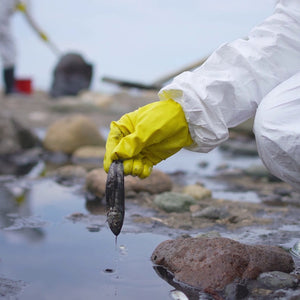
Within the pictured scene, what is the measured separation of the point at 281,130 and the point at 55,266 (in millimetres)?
1165

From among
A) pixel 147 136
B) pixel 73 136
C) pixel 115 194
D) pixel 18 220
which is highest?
pixel 147 136

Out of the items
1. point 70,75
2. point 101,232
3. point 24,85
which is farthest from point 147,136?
point 70,75

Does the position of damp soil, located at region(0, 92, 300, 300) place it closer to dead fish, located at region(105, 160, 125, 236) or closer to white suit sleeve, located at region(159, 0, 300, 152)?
dead fish, located at region(105, 160, 125, 236)

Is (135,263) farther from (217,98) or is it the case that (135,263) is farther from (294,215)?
(294,215)

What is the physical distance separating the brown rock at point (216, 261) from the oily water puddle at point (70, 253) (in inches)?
4.0

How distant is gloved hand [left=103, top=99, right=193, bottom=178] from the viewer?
1966 mm

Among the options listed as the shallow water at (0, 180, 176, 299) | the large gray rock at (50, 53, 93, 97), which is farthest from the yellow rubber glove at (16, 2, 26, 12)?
the shallow water at (0, 180, 176, 299)

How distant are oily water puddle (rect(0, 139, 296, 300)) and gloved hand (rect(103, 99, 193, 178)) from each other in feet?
1.55

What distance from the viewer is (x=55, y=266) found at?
230 cm

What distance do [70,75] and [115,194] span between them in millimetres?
13016

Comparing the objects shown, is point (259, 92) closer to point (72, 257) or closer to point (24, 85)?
point (72, 257)

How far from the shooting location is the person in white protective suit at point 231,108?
6.46 feet

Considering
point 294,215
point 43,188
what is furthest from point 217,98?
point 43,188

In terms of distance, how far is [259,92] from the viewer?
211 cm
